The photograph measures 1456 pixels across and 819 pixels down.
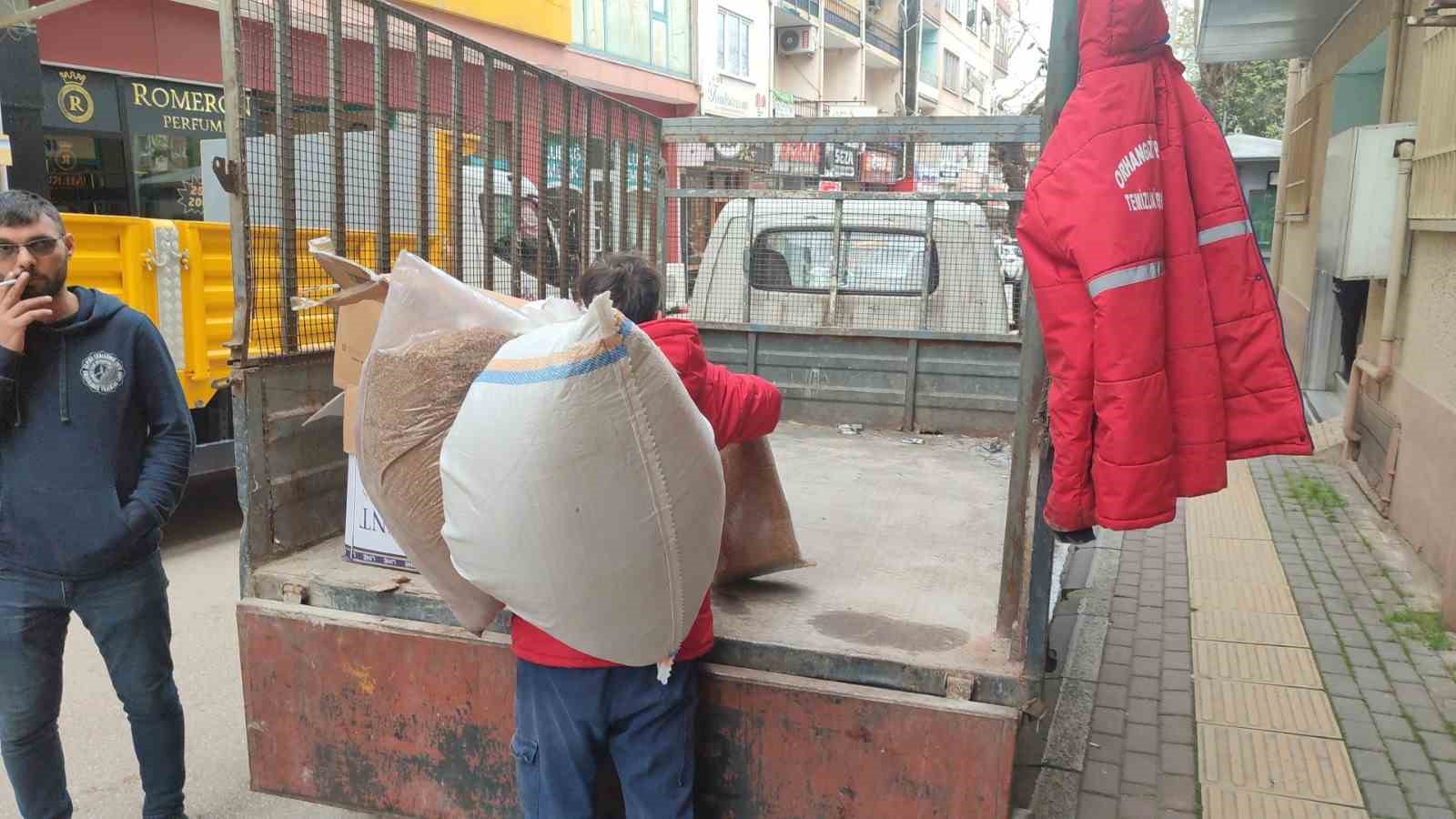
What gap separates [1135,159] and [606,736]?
1.53 metres

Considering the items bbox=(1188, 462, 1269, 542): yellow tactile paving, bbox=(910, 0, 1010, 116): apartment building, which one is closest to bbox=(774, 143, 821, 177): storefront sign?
bbox=(1188, 462, 1269, 542): yellow tactile paving

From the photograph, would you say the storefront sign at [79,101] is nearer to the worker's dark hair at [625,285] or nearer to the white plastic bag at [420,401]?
the white plastic bag at [420,401]

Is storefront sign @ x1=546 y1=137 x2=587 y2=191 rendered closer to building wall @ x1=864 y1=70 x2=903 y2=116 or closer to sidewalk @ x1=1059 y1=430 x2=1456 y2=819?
sidewalk @ x1=1059 y1=430 x2=1456 y2=819

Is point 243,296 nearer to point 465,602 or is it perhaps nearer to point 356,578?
point 356,578

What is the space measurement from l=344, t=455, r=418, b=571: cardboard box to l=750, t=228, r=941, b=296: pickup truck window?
3.05 metres

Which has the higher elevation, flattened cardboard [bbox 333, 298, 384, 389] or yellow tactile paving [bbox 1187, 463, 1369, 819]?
flattened cardboard [bbox 333, 298, 384, 389]

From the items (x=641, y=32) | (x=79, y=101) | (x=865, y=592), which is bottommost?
(x=865, y=592)

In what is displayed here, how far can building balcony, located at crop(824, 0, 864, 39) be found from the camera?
27.0 meters

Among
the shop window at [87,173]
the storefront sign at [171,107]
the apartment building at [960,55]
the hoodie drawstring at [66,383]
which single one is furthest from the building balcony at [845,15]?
the hoodie drawstring at [66,383]

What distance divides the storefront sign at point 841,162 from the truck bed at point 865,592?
7.43 feet

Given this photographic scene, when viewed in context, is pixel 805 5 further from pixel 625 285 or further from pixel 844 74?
pixel 625 285

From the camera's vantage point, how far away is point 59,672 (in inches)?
106

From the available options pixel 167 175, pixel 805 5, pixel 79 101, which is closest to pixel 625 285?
pixel 79 101

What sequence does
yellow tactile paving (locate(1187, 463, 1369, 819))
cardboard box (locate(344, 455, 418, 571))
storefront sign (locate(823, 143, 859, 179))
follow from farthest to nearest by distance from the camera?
storefront sign (locate(823, 143, 859, 179)), yellow tactile paving (locate(1187, 463, 1369, 819)), cardboard box (locate(344, 455, 418, 571))
